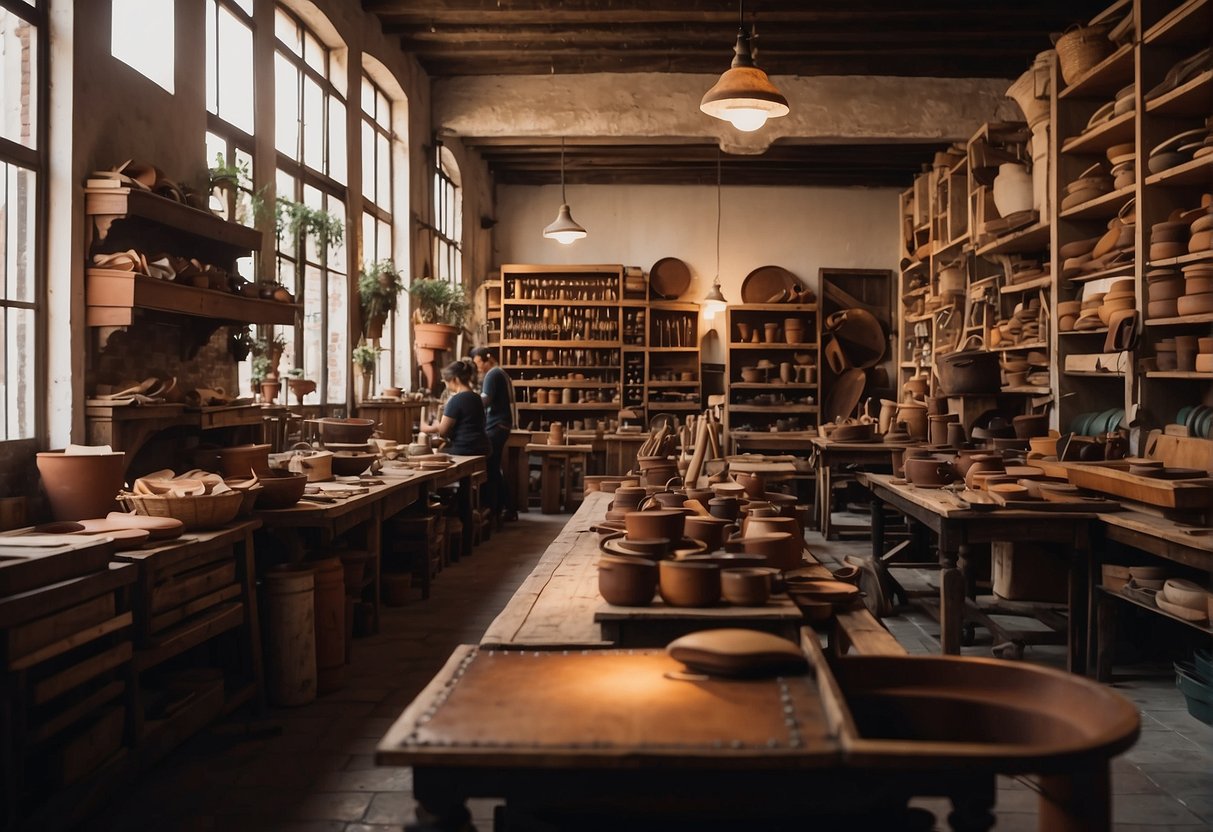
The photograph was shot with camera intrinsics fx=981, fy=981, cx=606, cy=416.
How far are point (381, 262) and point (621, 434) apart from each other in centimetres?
343

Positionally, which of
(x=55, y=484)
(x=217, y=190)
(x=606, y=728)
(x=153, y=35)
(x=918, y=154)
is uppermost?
(x=918, y=154)

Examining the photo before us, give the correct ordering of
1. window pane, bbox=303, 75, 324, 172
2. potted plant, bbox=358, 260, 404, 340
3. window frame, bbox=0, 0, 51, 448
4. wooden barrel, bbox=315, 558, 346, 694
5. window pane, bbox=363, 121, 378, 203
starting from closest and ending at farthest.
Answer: window frame, bbox=0, 0, 51, 448 < wooden barrel, bbox=315, 558, 346, 694 < window pane, bbox=303, 75, 324, 172 < potted plant, bbox=358, 260, 404, 340 < window pane, bbox=363, 121, 378, 203

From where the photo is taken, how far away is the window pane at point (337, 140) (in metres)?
7.76

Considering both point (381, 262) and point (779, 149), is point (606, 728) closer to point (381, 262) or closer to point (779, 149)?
point (381, 262)

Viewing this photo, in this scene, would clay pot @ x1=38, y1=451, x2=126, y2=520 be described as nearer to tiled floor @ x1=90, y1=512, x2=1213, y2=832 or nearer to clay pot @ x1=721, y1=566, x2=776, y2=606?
tiled floor @ x1=90, y1=512, x2=1213, y2=832

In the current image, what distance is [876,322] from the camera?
518 inches

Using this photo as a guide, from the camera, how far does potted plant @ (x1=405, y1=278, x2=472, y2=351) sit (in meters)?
9.20

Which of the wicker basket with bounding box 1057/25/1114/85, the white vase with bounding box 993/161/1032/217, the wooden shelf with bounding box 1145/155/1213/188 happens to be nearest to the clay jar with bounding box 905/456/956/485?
the wooden shelf with bounding box 1145/155/1213/188

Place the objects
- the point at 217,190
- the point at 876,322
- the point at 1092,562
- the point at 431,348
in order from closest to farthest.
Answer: the point at 1092,562, the point at 217,190, the point at 431,348, the point at 876,322

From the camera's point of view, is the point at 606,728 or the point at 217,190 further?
the point at 217,190

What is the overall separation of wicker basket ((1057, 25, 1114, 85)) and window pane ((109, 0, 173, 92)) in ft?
17.7

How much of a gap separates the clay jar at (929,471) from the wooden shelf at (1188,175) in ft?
6.28

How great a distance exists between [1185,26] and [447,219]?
7962mm

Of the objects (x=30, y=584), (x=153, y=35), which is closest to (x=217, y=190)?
(x=153, y=35)
